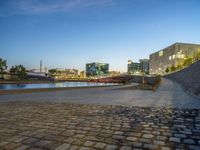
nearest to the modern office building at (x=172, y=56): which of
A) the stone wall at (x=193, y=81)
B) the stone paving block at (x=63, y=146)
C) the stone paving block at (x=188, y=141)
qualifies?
the stone wall at (x=193, y=81)

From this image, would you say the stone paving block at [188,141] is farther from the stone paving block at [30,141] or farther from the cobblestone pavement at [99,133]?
the stone paving block at [30,141]

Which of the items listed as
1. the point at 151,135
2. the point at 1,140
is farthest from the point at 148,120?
the point at 1,140

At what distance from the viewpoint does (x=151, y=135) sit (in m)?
5.19

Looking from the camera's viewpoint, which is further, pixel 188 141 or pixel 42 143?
pixel 188 141

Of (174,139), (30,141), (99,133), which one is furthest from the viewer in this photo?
(99,133)

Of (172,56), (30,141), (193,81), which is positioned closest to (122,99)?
(30,141)

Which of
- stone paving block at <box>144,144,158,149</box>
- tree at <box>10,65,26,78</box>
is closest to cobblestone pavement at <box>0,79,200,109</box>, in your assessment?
stone paving block at <box>144,144,158,149</box>

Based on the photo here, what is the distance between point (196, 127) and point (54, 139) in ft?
14.7

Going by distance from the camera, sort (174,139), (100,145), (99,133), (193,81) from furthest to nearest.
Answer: (193,81) < (99,133) < (174,139) < (100,145)

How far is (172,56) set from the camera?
109 metres

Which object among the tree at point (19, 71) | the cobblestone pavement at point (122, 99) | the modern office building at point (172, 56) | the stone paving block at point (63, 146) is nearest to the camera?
the stone paving block at point (63, 146)

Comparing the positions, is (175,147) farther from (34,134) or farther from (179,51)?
(179,51)

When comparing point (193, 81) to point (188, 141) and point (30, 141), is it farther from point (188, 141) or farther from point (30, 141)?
point (30, 141)

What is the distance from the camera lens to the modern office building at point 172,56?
96.9 metres
